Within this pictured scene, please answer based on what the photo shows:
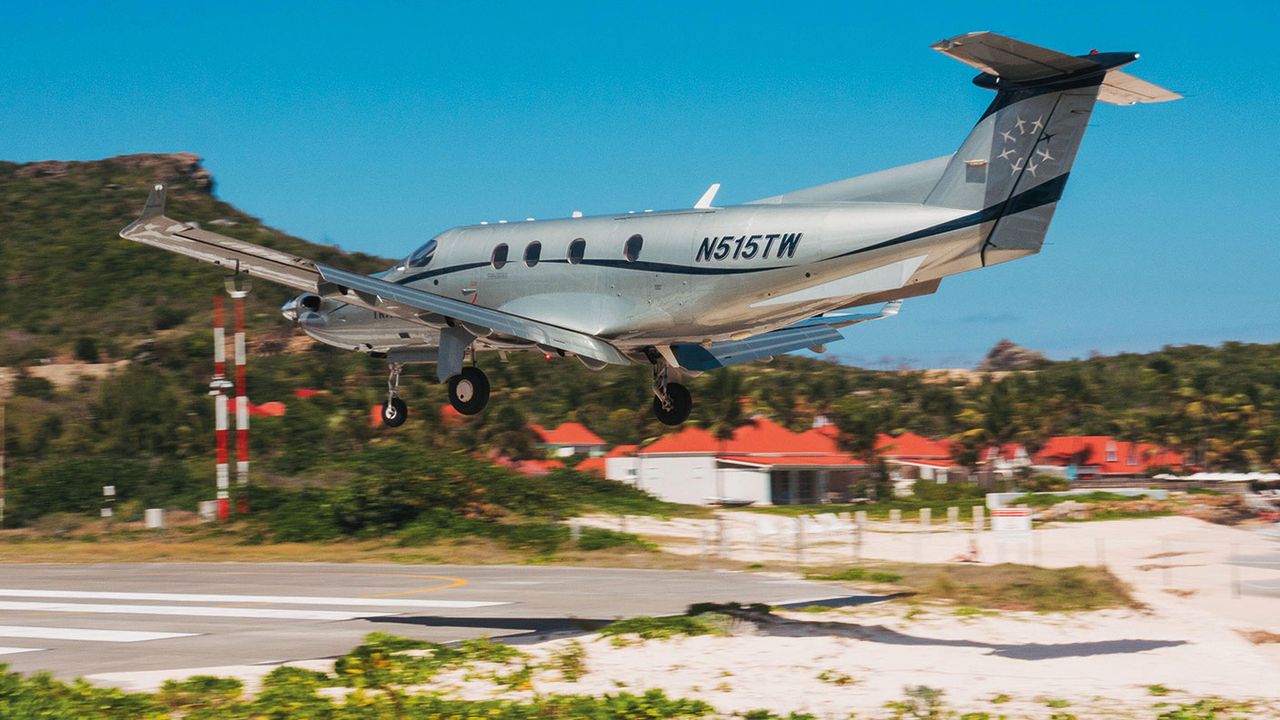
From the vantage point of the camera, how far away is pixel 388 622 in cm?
2125

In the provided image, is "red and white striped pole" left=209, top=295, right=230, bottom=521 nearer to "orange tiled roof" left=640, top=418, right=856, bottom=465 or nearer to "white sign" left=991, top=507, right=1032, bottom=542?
"white sign" left=991, top=507, right=1032, bottom=542

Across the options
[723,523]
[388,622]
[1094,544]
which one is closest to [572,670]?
[388,622]

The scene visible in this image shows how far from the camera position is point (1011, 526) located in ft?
135

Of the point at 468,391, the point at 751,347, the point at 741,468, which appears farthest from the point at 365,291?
the point at 741,468

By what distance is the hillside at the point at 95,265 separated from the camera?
88.3m

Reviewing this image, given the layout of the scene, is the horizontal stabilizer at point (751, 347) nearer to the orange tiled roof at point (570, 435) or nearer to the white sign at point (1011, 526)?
the white sign at point (1011, 526)

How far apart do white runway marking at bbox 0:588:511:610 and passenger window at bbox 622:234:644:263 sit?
7.49 metres

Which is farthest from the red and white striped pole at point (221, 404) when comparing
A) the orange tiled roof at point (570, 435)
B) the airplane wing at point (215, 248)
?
the orange tiled roof at point (570, 435)

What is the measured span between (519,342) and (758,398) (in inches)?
2850

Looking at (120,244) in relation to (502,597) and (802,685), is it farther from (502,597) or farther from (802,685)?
(802,685)

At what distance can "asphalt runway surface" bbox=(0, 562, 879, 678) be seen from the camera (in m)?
18.4

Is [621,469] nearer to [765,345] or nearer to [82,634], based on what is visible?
[765,345]

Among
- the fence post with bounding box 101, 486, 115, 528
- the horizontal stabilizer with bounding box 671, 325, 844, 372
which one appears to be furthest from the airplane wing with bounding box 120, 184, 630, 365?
the fence post with bounding box 101, 486, 115, 528

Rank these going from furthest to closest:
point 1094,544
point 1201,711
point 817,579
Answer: point 1094,544 < point 817,579 < point 1201,711
